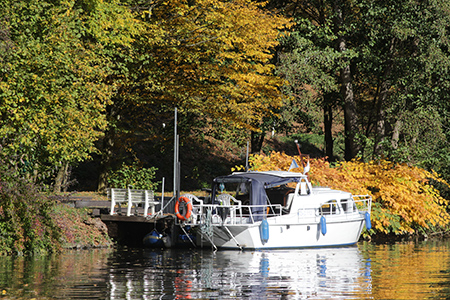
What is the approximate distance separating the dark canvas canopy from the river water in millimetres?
1718

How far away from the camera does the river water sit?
14.4m

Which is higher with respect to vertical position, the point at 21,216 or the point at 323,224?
the point at 21,216

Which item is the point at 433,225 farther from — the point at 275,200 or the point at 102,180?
the point at 102,180

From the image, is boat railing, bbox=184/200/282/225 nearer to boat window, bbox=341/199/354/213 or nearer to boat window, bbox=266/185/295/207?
boat window, bbox=266/185/295/207

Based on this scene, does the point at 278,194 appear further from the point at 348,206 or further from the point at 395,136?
the point at 395,136

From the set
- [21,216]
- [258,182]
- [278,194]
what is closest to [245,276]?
[21,216]

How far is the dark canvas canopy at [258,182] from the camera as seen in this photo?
2558cm

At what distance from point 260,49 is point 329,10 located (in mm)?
7020

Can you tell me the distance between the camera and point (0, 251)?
71.6 ft

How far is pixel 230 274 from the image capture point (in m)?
17.9

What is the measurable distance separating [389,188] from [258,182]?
782cm

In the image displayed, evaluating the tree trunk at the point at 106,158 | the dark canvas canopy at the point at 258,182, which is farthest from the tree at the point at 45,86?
the tree trunk at the point at 106,158

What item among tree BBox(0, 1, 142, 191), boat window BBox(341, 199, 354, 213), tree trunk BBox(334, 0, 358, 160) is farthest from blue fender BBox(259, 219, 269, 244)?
tree trunk BBox(334, 0, 358, 160)

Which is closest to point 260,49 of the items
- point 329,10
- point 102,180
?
point 329,10
